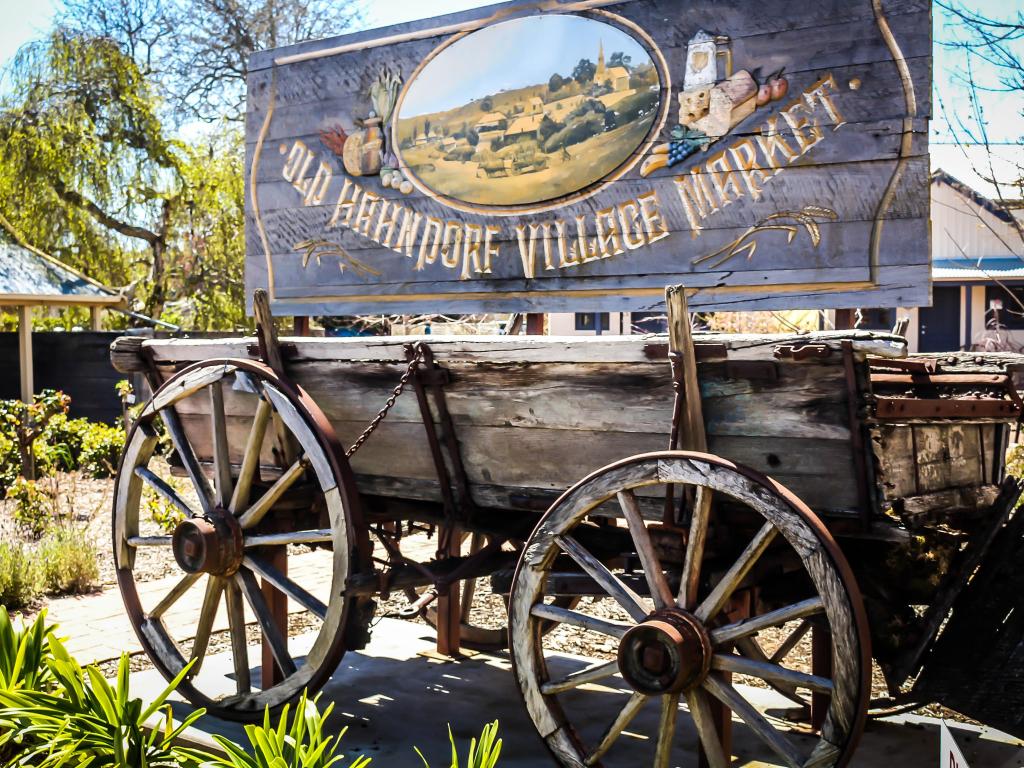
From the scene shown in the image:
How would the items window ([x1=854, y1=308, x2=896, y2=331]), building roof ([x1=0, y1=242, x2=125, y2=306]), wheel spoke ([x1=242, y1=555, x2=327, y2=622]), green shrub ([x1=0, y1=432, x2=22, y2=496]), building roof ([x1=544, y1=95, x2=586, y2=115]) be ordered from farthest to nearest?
building roof ([x1=0, y1=242, x2=125, y2=306]) < green shrub ([x1=0, y1=432, x2=22, y2=496]) < building roof ([x1=544, y1=95, x2=586, y2=115]) < window ([x1=854, y1=308, x2=896, y2=331]) < wheel spoke ([x1=242, y1=555, x2=327, y2=622])

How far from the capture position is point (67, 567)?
6312mm

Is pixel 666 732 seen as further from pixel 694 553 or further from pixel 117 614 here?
pixel 117 614

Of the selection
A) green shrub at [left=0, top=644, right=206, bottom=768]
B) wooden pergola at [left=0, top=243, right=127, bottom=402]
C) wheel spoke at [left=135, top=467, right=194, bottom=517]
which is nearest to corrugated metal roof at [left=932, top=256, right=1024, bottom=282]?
wooden pergola at [left=0, top=243, right=127, bottom=402]

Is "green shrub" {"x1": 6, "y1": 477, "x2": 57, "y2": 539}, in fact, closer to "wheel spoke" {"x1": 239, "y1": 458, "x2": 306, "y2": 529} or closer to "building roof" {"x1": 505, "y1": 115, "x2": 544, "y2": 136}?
"wheel spoke" {"x1": 239, "y1": 458, "x2": 306, "y2": 529}

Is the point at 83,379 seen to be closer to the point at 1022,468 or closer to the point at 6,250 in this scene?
the point at 6,250

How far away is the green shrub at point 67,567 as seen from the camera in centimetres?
630

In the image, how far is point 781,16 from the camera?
3.87 meters

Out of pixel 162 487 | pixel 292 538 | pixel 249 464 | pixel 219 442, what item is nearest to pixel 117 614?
pixel 162 487

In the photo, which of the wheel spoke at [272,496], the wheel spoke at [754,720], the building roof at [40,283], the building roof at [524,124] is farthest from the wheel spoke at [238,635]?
the building roof at [40,283]

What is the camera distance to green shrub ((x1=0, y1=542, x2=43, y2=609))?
5.89m

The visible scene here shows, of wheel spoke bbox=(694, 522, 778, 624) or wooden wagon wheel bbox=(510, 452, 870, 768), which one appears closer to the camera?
wooden wagon wheel bbox=(510, 452, 870, 768)

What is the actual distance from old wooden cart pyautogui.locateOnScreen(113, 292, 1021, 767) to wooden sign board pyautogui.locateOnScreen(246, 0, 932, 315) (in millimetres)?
696

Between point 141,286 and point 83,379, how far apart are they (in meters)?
7.56

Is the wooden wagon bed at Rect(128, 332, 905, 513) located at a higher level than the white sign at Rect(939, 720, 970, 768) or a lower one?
higher
